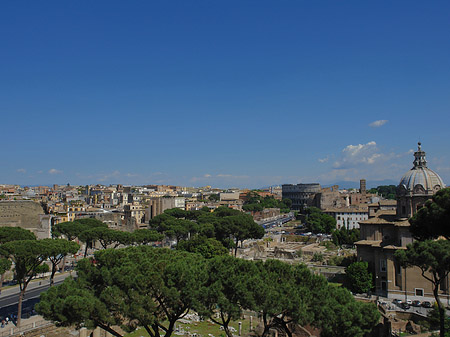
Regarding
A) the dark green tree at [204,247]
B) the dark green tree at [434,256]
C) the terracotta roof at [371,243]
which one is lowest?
the dark green tree at [204,247]

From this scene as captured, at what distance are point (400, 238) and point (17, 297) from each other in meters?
30.3

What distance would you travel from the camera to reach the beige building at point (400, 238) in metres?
29.7

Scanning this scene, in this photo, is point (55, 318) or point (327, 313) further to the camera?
point (55, 318)

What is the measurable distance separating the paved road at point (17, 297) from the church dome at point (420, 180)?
102ft

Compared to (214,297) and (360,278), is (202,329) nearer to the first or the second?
(214,297)

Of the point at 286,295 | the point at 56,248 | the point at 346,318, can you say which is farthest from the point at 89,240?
the point at 346,318

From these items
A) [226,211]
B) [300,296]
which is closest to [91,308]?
[300,296]

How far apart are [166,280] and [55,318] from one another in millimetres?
4349

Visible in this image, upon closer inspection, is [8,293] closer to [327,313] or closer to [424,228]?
[327,313]

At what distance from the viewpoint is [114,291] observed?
15.1 meters

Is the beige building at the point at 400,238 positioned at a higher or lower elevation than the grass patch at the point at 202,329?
higher

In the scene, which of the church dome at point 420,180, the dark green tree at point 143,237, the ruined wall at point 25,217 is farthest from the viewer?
→ the ruined wall at point 25,217

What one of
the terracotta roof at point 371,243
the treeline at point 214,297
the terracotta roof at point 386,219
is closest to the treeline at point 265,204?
the terracotta roof at point 386,219

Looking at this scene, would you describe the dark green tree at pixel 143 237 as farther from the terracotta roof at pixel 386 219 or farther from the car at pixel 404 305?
the car at pixel 404 305
